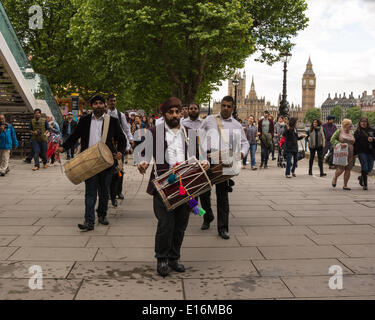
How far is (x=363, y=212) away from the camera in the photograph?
8.00 m

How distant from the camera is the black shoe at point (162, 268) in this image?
4.60 metres

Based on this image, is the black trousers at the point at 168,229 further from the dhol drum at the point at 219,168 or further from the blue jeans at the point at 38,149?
the blue jeans at the point at 38,149

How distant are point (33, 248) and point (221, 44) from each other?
61.6 ft

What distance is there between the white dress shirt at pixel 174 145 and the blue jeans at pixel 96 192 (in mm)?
1991

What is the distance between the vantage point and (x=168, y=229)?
15.3 ft

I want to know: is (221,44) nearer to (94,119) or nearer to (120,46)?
(120,46)

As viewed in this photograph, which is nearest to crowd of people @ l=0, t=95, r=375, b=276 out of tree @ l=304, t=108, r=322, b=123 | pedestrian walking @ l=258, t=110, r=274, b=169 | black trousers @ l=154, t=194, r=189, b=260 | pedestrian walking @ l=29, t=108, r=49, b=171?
black trousers @ l=154, t=194, r=189, b=260

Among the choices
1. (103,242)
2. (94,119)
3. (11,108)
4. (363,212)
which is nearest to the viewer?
(103,242)

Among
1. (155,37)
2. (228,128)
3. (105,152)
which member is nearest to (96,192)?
(105,152)

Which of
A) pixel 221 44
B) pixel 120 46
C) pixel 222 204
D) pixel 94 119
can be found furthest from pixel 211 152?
pixel 120 46

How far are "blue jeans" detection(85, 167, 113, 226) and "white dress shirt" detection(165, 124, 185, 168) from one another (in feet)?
6.53

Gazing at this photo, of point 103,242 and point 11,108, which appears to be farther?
point 11,108

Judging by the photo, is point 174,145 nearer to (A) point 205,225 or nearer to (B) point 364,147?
(A) point 205,225

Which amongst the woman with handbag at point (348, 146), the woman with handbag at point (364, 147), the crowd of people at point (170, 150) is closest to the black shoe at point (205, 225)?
the crowd of people at point (170, 150)
